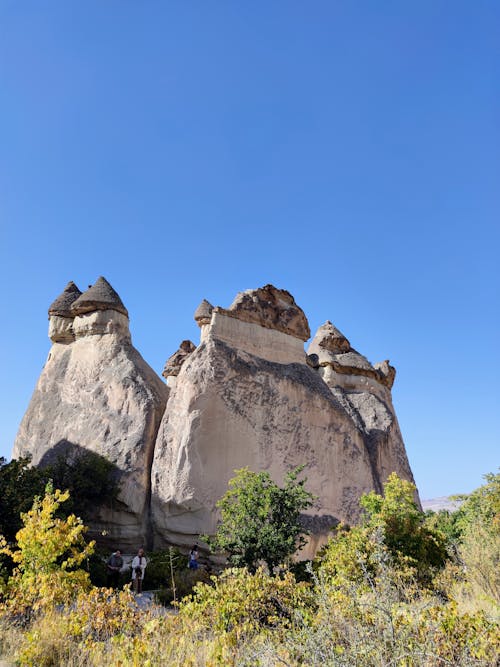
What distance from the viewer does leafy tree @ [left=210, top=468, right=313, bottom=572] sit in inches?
373

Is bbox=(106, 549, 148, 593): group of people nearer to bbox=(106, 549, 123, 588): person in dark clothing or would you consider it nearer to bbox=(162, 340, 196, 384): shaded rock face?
bbox=(106, 549, 123, 588): person in dark clothing

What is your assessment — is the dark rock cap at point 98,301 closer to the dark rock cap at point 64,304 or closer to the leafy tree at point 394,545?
the dark rock cap at point 64,304

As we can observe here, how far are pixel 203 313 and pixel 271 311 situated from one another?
269 centimetres

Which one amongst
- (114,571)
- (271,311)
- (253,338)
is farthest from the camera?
(271,311)

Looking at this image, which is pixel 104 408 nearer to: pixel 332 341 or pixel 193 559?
pixel 193 559

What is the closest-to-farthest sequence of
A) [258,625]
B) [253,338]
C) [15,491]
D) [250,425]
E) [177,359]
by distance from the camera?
1. [258,625]
2. [15,491]
3. [250,425]
4. [253,338]
5. [177,359]

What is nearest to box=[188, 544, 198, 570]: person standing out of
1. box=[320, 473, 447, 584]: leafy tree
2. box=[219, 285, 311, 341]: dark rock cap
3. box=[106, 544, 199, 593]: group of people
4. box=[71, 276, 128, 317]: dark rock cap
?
box=[106, 544, 199, 593]: group of people

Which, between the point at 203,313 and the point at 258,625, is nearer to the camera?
the point at 258,625

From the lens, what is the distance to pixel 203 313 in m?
19.3

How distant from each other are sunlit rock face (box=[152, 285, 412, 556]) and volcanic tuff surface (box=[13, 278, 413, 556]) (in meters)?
0.04

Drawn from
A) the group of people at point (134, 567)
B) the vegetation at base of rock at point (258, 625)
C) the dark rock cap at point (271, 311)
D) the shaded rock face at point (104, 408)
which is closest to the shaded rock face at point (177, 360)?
the shaded rock face at point (104, 408)

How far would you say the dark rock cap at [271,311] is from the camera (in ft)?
58.0

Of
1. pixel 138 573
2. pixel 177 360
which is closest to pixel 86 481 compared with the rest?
pixel 138 573

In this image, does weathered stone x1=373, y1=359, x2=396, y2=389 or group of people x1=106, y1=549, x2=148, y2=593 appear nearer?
group of people x1=106, y1=549, x2=148, y2=593
